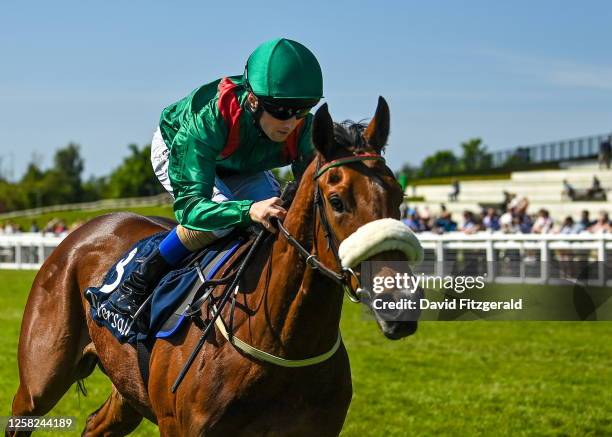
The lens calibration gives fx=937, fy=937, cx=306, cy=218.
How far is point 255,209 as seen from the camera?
3.86 m

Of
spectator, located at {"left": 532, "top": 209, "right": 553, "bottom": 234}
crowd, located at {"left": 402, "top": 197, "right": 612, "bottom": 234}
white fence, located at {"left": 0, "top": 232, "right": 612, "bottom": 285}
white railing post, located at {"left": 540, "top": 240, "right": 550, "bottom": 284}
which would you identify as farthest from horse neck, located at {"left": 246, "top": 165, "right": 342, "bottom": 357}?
spectator, located at {"left": 532, "top": 209, "right": 553, "bottom": 234}

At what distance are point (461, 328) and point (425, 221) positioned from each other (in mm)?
7461

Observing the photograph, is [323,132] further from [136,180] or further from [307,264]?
[136,180]

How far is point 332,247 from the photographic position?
3447 mm

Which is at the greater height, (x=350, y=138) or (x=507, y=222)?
(x=350, y=138)

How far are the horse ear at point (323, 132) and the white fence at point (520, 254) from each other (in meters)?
9.34

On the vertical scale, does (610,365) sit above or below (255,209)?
below

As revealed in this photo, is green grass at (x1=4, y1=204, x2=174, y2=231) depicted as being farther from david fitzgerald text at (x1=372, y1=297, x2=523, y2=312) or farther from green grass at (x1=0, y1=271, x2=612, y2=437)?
david fitzgerald text at (x1=372, y1=297, x2=523, y2=312)

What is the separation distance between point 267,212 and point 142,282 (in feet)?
3.55

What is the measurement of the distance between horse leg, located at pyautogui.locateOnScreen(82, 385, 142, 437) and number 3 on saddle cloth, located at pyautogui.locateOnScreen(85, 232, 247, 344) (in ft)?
2.66

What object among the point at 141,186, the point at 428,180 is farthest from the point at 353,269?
the point at 141,186

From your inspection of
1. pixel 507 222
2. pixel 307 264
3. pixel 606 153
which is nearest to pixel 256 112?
pixel 307 264

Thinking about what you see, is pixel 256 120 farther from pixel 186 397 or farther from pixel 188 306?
pixel 186 397

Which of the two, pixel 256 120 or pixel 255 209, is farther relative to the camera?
pixel 256 120
